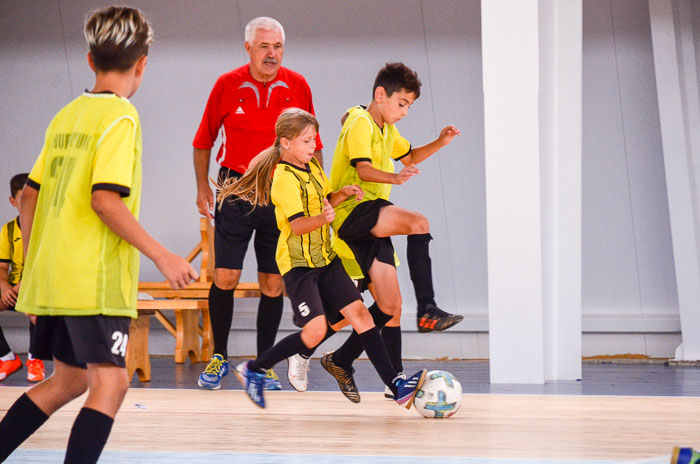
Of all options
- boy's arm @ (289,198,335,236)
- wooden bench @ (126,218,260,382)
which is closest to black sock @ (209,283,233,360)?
boy's arm @ (289,198,335,236)

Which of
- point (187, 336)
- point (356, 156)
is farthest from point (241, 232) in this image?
point (187, 336)

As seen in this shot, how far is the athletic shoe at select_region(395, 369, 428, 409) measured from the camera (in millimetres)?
3172

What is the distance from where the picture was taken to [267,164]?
11.9ft

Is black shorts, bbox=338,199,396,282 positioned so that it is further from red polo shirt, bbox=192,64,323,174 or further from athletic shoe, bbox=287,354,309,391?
red polo shirt, bbox=192,64,323,174

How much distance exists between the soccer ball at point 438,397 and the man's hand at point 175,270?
1594mm

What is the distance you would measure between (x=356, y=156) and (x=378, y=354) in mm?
874

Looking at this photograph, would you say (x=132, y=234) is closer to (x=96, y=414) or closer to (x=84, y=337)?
(x=84, y=337)

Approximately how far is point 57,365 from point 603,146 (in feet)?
16.5

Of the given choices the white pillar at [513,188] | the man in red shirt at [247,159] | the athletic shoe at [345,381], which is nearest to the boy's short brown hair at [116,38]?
the athletic shoe at [345,381]

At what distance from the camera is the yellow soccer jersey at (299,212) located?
11.1 ft

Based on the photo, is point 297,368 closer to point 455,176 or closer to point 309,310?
point 309,310

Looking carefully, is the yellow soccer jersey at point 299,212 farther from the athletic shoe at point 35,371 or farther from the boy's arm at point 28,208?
the athletic shoe at point 35,371

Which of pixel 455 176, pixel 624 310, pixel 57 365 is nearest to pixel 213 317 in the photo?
pixel 57 365

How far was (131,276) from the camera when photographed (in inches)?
75.3
